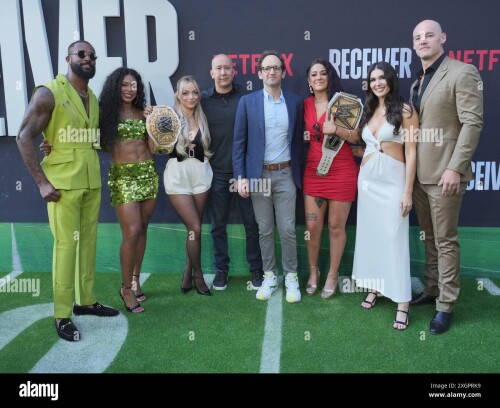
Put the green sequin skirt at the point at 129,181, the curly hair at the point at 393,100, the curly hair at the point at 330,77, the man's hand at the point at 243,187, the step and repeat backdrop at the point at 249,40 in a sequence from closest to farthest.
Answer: the curly hair at the point at 393,100
the green sequin skirt at the point at 129,181
the curly hair at the point at 330,77
the man's hand at the point at 243,187
the step and repeat backdrop at the point at 249,40

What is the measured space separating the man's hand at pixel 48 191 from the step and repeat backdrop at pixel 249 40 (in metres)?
1.74

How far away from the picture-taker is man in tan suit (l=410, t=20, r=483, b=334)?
3.47 meters

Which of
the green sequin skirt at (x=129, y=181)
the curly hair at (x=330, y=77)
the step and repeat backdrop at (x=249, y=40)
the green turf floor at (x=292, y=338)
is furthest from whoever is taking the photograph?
the step and repeat backdrop at (x=249, y=40)

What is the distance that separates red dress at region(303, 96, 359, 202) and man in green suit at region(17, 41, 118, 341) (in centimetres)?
177

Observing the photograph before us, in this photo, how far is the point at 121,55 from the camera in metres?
4.91

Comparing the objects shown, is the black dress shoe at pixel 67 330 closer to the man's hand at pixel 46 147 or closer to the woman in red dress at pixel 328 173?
the man's hand at pixel 46 147

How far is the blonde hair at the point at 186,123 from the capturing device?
421 cm

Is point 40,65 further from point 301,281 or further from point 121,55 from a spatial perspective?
point 301,281

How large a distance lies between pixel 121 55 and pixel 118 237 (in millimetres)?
1870

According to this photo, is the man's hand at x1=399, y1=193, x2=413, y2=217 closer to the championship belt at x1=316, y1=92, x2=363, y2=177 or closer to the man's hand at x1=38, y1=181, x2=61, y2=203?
the championship belt at x1=316, y1=92, x2=363, y2=177

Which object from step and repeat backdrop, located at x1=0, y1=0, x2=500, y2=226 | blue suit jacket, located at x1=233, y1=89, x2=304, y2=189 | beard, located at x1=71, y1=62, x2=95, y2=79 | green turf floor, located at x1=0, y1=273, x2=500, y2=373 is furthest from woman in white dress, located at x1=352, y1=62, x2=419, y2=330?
beard, located at x1=71, y1=62, x2=95, y2=79

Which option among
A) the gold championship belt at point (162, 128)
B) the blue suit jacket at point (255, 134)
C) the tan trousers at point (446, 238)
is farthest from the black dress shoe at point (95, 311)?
the tan trousers at point (446, 238)

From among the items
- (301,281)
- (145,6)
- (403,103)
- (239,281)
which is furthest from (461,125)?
(145,6)

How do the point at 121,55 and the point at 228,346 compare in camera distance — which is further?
the point at 121,55
